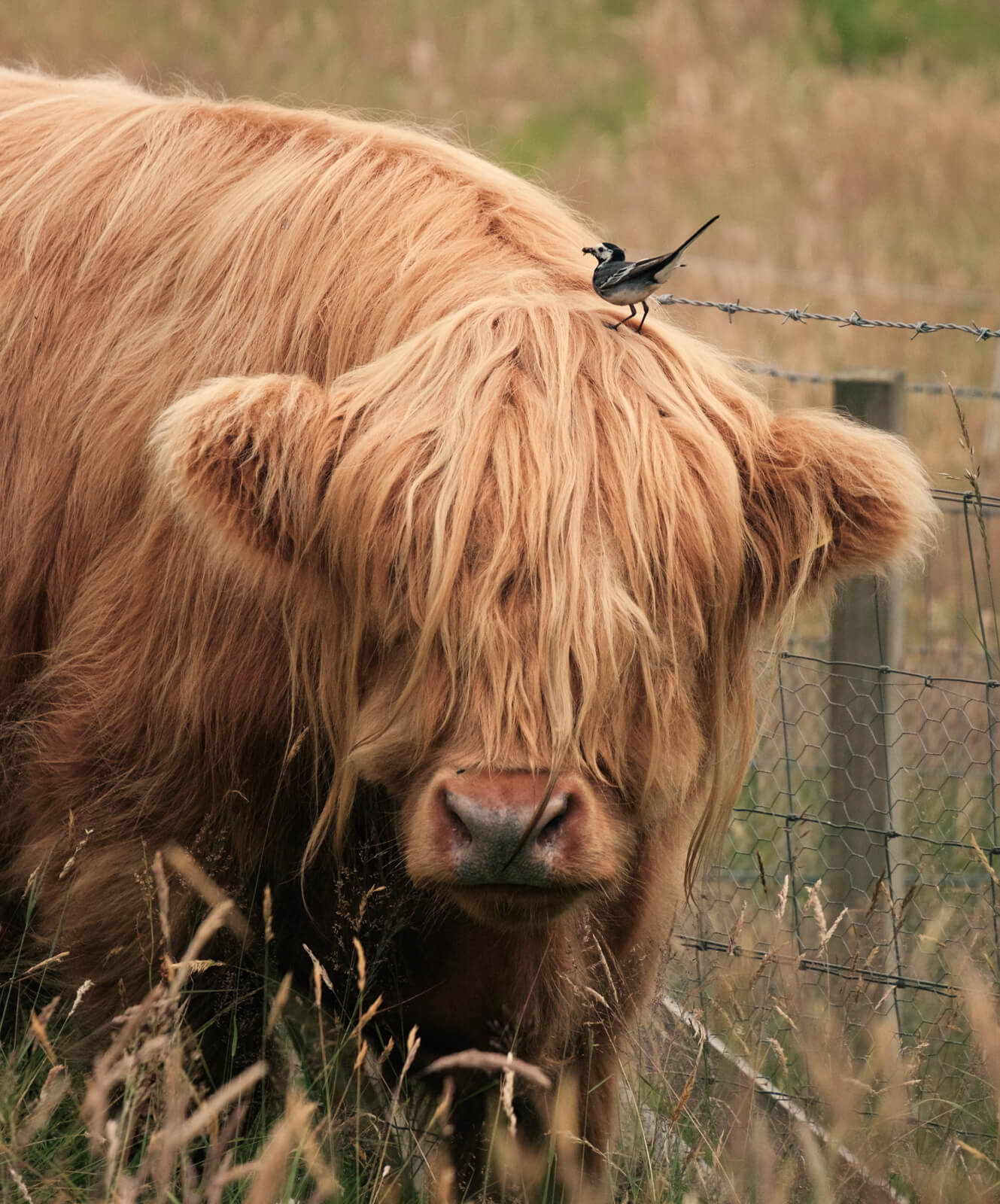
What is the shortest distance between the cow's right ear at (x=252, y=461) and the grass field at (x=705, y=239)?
2.53 ft

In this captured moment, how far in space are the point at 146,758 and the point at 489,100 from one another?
13152 millimetres

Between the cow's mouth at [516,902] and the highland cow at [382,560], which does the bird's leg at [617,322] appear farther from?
the cow's mouth at [516,902]

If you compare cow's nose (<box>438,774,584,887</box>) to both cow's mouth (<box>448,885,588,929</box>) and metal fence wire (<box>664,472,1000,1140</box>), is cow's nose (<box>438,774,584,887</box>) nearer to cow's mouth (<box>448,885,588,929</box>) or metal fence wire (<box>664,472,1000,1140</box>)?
cow's mouth (<box>448,885,588,929</box>)

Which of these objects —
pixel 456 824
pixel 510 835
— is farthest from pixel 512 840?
pixel 456 824

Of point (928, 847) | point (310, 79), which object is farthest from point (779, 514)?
point (310, 79)

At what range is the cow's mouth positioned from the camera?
87.4 inches

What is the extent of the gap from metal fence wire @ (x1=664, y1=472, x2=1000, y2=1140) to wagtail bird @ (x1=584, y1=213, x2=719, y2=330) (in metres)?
0.83

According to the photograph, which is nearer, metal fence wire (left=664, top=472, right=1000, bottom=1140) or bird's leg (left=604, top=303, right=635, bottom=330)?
bird's leg (left=604, top=303, right=635, bottom=330)

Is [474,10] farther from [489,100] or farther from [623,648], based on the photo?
[623,648]

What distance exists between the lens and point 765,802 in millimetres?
5395

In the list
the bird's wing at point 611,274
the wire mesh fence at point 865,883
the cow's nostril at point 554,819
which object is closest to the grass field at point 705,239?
the wire mesh fence at point 865,883

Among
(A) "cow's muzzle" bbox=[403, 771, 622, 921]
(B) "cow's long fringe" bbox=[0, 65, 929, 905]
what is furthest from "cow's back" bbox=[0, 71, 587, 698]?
(A) "cow's muzzle" bbox=[403, 771, 622, 921]

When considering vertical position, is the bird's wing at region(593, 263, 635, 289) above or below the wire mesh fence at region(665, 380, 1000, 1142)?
above

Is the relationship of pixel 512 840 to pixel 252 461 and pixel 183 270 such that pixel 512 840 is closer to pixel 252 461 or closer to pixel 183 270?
pixel 252 461
